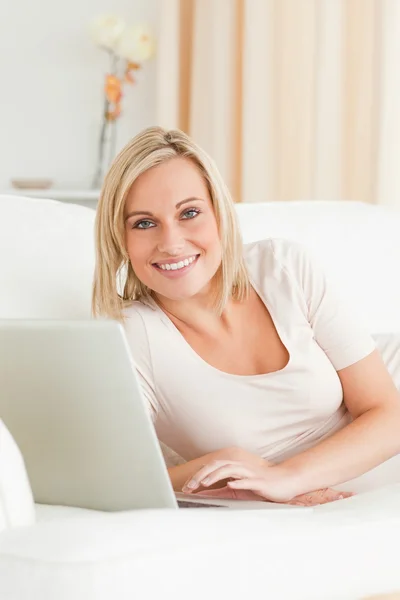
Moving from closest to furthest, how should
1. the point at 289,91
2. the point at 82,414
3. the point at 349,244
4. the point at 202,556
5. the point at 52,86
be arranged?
the point at 202,556 < the point at 82,414 < the point at 349,244 < the point at 289,91 < the point at 52,86

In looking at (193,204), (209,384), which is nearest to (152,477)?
(209,384)

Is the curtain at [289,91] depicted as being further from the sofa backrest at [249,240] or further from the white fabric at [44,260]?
the white fabric at [44,260]

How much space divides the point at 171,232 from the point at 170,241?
0.02 metres

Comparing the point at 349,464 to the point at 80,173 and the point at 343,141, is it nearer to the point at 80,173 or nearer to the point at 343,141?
the point at 343,141

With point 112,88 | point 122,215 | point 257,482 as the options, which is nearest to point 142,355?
point 122,215

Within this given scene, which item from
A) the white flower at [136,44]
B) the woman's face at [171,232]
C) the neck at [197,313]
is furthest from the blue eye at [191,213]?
the white flower at [136,44]

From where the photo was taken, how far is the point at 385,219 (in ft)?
7.17

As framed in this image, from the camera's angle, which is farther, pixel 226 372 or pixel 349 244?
pixel 349 244

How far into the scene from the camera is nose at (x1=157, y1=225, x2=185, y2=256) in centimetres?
157

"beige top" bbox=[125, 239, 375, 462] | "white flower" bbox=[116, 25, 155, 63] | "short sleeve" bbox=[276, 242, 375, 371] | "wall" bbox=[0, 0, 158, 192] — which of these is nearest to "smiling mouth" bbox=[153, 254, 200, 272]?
"beige top" bbox=[125, 239, 375, 462]

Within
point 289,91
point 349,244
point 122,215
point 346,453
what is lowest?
point 346,453

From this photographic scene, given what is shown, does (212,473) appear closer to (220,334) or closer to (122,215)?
(220,334)

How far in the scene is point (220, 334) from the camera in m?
1.68

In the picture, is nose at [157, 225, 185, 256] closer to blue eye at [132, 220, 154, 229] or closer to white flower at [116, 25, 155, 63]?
blue eye at [132, 220, 154, 229]
